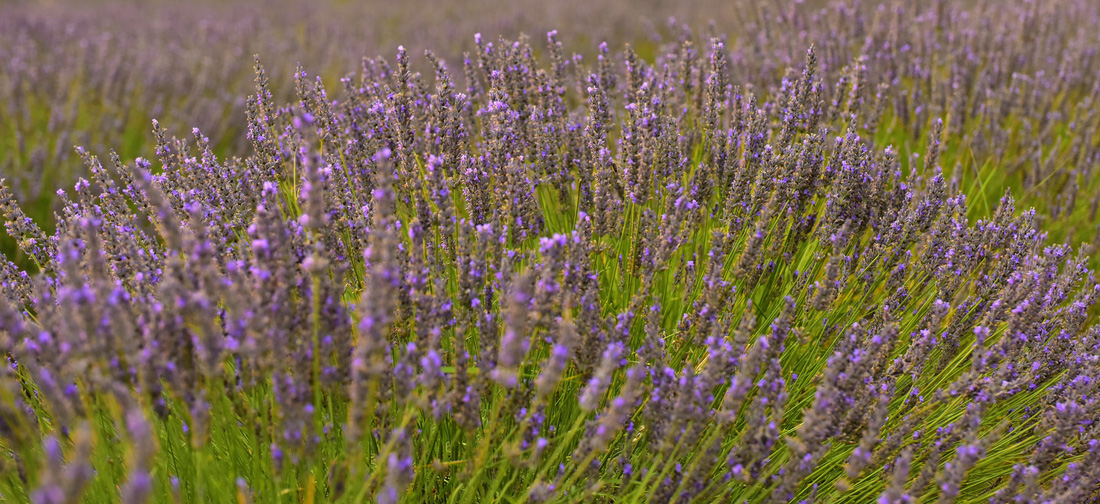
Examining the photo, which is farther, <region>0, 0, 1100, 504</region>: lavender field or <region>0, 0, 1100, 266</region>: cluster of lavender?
<region>0, 0, 1100, 266</region>: cluster of lavender

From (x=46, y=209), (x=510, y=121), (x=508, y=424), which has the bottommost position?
(x=508, y=424)

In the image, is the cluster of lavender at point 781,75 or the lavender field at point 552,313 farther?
the cluster of lavender at point 781,75

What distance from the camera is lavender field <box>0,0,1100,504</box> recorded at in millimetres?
1653

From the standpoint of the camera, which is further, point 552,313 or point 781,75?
point 781,75

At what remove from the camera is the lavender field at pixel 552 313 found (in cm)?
165

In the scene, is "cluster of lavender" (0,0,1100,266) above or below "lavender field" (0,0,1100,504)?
above

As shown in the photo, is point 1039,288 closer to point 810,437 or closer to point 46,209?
point 810,437

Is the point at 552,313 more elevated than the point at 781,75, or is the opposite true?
the point at 781,75

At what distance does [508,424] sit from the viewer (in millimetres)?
2119

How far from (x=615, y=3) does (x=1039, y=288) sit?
9840 millimetres

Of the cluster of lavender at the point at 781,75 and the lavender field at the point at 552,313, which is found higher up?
the cluster of lavender at the point at 781,75

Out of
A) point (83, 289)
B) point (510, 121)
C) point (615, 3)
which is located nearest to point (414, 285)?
point (83, 289)

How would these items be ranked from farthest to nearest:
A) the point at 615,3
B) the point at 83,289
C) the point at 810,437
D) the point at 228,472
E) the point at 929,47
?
the point at 615,3 < the point at 929,47 < the point at 228,472 < the point at 810,437 < the point at 83,289

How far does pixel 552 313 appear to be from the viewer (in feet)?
6.60
